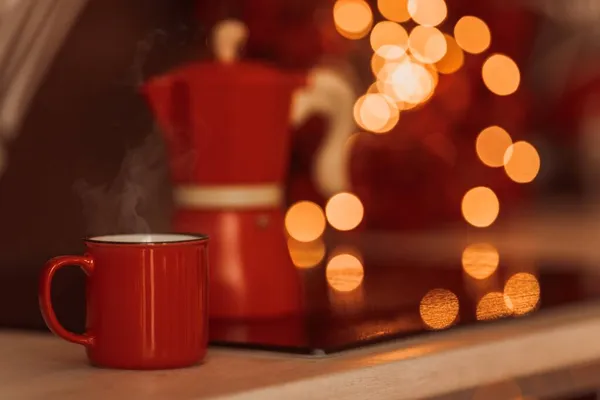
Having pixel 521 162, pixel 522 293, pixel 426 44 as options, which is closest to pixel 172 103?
pixel 522 293

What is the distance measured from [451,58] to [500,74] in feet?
0.56

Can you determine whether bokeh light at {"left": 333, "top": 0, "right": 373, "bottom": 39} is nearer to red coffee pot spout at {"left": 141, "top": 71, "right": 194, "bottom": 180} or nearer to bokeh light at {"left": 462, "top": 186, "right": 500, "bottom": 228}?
bokeh light at {"left": 462, "top": 186, "right": 500, "bottom": 228}

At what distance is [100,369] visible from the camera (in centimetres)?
72

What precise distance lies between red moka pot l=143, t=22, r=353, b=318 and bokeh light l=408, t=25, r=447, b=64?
938 mm

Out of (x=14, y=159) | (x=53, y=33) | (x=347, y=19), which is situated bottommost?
(x=14, y=159)

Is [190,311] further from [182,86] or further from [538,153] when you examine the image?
[538,153]

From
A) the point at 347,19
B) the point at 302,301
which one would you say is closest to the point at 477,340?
the point at 302,301

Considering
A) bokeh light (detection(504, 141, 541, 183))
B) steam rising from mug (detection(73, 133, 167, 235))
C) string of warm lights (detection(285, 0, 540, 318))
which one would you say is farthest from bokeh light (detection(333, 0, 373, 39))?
steam rising from mug (detection(73, 133, 167, 235))

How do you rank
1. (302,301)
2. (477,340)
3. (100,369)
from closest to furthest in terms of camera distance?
(100,369)
(477,340)
(302,301)

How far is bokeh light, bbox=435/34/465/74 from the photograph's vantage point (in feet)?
6.18

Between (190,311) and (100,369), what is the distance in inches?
2.7

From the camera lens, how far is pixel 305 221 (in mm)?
1720

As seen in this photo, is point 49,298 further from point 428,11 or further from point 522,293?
point 428,11

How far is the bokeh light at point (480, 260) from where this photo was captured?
120 cm
